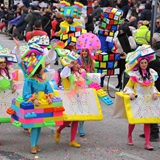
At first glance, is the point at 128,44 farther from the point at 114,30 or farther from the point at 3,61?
the point at 3,61

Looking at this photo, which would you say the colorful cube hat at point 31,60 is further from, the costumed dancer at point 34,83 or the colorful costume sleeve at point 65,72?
the colorful costume sleeve at point 65,72

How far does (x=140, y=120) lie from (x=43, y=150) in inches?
59.7

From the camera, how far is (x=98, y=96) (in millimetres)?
7820

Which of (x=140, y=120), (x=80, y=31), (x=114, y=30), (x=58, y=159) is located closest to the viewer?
(x=58, y=159)

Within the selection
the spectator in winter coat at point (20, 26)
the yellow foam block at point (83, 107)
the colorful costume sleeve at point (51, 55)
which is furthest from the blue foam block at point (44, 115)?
the spectator in winter coat at point (20, 26)

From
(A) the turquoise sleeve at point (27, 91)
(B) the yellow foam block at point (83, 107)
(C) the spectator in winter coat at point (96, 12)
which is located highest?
(A) the turquoise sleeve at point (27, 91)

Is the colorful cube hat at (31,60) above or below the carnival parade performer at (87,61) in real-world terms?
above

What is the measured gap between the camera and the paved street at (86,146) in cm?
722

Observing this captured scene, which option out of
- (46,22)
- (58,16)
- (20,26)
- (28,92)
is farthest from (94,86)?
(20,26)

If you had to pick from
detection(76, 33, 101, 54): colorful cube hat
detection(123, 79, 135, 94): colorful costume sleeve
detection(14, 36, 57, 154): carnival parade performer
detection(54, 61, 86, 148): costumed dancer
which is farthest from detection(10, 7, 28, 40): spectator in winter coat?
detection(14, 36, 57, 154): carnival parade performer

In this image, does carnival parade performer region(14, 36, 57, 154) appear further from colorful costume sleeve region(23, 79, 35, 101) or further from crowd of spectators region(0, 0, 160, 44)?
crowd of spectators region(0, 0, 160, 44)

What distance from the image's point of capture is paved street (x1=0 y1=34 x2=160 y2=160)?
7.22 m

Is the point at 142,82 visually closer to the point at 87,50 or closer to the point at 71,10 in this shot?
the point at 87,50

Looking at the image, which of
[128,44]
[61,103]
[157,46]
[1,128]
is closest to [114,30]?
[128,44]
